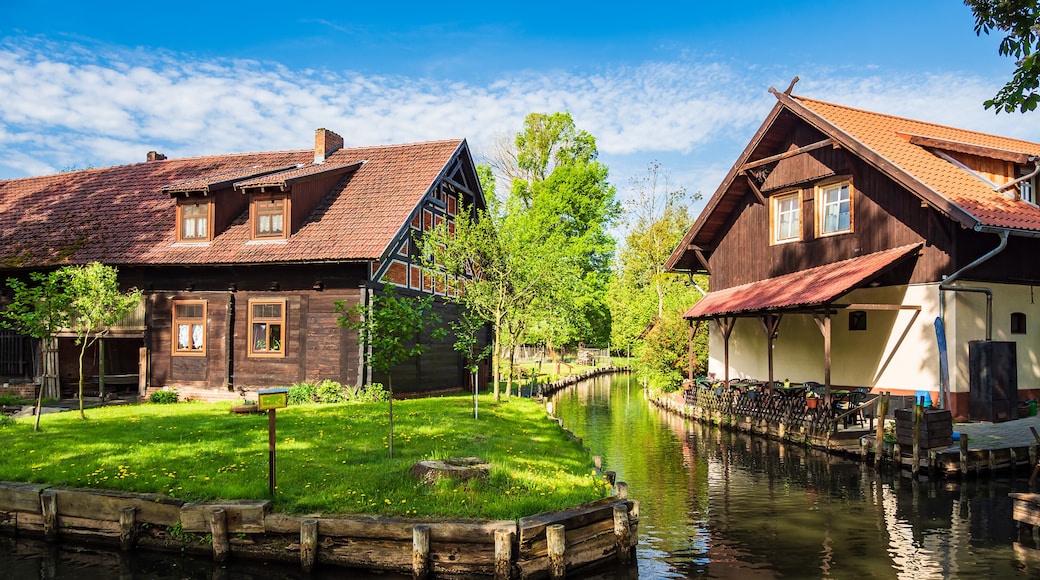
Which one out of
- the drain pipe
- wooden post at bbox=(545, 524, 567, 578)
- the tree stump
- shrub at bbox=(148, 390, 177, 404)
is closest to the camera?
wooden post at bbox=(545, 524, 567, 578)

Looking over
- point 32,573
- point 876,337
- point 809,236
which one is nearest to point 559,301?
point 809,236

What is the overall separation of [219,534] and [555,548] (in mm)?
4430

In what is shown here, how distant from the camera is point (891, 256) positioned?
1895cm

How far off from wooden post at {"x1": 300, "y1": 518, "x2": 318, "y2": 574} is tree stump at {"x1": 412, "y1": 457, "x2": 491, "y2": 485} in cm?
177

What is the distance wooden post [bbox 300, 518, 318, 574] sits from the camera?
9.11 metres

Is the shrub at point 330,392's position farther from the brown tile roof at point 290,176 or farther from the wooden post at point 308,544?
the wooden post at point 308,544

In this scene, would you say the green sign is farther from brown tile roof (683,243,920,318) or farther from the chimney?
the chimney

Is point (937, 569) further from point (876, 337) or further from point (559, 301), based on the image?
point (559, 301)

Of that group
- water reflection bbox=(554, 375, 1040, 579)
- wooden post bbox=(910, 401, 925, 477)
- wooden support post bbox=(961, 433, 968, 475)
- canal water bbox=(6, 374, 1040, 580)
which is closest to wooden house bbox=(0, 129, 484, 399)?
water reflection bbox=(554, 375, 1040, 579)

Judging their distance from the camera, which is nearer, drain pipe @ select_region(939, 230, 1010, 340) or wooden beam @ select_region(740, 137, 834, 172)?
drain pipe @ select_region(939, 230, 1010, 340)

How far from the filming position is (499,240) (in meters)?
24.2

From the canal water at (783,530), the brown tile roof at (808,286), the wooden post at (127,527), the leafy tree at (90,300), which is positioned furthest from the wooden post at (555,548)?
the leafy tree at (90,300)

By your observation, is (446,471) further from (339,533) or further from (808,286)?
(808,286)

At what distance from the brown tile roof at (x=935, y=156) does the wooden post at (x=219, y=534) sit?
1666 cm
